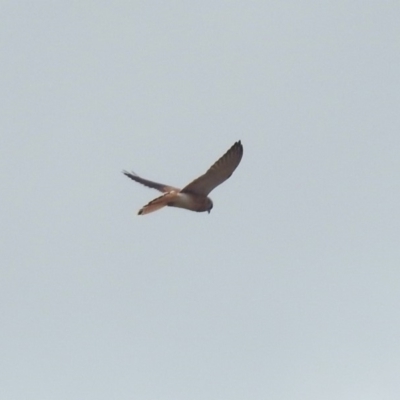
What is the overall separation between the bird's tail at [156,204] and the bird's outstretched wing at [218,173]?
1.47 ft

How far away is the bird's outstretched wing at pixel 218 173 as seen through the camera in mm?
26688

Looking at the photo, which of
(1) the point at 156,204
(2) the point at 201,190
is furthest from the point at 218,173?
(1) the point at 156,204

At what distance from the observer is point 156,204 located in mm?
27172

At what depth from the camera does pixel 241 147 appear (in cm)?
2675

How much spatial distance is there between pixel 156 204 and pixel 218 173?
1.32m

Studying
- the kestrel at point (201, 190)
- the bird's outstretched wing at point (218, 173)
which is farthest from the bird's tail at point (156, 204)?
the bird's outstretched wing at point (218, 173)

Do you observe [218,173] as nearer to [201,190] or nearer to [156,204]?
[201,190]

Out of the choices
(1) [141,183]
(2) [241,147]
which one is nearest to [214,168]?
(2) [241,147]

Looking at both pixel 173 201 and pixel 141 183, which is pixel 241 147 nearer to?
pixel 173 201

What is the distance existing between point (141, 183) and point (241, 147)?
3763 mm

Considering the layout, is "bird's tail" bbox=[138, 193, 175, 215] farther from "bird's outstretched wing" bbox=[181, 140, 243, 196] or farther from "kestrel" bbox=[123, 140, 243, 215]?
"bird's outstretched wing" bbox=[181, 140, 243, 196]

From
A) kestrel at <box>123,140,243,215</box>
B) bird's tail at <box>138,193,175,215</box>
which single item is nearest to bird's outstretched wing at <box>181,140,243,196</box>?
kestrel at <box>123,140,243,215</box>

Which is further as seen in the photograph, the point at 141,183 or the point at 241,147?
the point at 141,183

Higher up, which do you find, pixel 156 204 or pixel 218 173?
pixel 218 173
